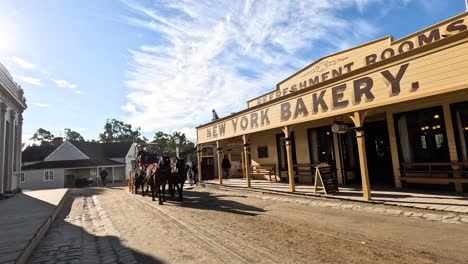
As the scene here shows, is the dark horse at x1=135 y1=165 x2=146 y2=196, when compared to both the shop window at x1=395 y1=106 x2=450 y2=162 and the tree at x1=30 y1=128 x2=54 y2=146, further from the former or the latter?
the tree at x1=30 y1=128 x2=54 y2=146

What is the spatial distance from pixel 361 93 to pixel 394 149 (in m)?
3.46

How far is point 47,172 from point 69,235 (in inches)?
1342

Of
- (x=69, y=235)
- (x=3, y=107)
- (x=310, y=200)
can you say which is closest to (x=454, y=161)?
(x=310, y=200)

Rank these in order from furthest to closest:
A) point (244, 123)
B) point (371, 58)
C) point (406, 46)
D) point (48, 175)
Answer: point (48, 175), point (244, 123), point (371, 58), point (406, 46)

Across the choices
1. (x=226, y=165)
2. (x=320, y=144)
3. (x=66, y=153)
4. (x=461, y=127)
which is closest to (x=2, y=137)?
(x=226, y=165)

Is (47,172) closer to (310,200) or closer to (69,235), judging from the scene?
(69,235)

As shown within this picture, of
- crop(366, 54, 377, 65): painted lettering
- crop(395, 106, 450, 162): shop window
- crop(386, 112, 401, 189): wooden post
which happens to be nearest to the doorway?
crop(386, 112, 401, 189): wooden post

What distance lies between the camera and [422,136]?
372 inches

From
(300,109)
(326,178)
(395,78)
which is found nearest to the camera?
(395,78)

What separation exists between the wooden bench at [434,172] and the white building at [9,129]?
19.4m

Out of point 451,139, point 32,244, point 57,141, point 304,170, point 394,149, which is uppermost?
point 57,141

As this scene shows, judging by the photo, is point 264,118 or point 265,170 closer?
point 264,118

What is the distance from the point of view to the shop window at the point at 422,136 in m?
8.96

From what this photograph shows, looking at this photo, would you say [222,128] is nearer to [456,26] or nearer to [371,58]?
[371,58]
